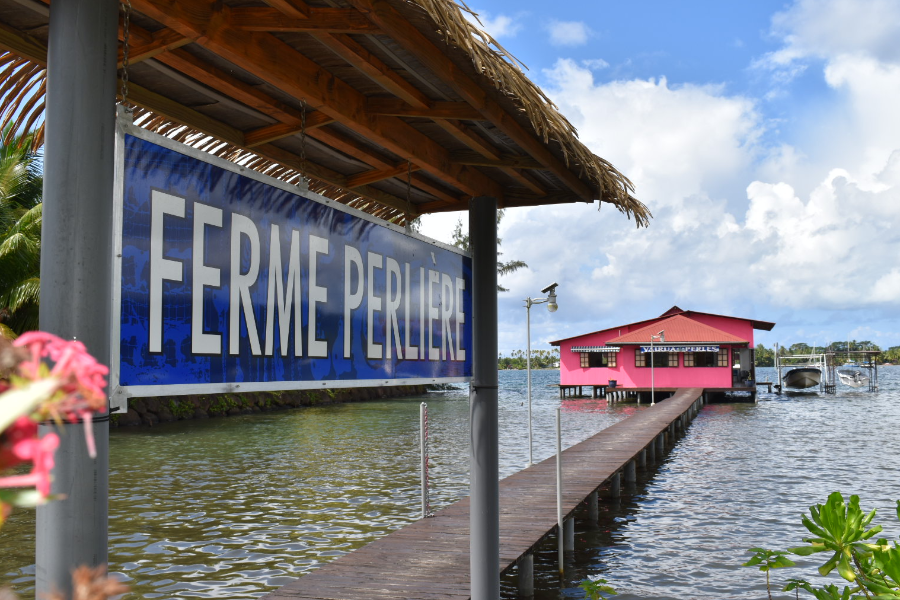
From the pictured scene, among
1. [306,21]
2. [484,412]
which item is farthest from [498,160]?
[306,21]

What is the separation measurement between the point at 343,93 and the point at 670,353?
4786 centimetres

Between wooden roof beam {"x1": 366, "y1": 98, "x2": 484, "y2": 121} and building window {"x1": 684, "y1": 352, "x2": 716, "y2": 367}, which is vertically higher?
wooden roof beam {"x1": 366, "y1": 98, "x2": 484, "y2": 121}

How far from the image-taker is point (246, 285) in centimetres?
264

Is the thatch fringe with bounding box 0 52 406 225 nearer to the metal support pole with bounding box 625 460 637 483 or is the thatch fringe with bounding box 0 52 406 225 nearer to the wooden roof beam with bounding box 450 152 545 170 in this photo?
the wooden roof beam with bounding box 450 152 545 170

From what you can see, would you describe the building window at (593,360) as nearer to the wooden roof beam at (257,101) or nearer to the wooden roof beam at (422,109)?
the wooden roof beam at (257,101)

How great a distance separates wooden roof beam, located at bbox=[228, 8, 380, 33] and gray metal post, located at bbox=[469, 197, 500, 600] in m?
2.17

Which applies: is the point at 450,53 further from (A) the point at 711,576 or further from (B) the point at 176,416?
(B) the point at 176,416

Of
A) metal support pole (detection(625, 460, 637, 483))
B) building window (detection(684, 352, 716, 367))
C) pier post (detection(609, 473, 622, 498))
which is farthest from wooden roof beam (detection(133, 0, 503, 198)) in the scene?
building window (detection(684, 352, 716, 367))

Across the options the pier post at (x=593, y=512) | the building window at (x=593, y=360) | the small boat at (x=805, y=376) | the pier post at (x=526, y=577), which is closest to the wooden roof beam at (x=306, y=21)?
the pier post at (x=526, y=577)

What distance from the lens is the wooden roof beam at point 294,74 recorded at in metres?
2.42

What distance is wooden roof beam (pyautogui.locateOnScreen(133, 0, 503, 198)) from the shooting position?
7.93ft

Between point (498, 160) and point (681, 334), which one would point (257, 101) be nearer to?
point (498, 160)

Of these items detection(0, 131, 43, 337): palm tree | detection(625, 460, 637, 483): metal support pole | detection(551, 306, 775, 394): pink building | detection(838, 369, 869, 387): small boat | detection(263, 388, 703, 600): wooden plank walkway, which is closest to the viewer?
detection(263, 388, 703, 600): wooden plank walkway

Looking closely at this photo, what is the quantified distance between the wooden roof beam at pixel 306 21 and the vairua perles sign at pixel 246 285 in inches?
19.3
